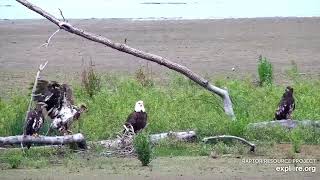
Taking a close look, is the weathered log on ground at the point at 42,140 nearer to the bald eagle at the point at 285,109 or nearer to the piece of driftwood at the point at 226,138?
the piece of driftwood at the point at 226,138

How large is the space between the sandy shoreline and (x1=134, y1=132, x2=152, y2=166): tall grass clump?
8.12 m

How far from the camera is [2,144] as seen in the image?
9.95 meters

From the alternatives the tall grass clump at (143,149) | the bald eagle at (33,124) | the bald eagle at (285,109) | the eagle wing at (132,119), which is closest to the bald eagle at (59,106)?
the bald eagle at (33,124)

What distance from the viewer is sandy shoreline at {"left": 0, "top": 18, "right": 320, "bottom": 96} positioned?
66.1 ft

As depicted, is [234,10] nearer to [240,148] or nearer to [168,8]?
[168,8]

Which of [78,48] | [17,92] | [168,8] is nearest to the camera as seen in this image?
[17,92]

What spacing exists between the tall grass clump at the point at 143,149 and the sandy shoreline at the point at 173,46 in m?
8.12

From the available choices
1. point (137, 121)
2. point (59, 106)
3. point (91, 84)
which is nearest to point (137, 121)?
point (137, 121)

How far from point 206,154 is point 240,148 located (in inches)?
16.9

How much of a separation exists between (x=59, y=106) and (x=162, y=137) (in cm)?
138

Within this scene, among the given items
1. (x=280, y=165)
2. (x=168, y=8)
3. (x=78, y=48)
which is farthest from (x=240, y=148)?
(x=168, y=8)

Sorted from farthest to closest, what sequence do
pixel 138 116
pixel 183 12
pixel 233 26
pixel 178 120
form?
1. pixel 183 12
2. pixel 233 26
3. pixel 178 120
4. pixel 138 116

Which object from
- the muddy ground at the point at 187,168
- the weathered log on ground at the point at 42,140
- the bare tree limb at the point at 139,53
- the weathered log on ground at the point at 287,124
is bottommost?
the muddy ground at the point at 187,168

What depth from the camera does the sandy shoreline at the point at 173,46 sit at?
20141mm
